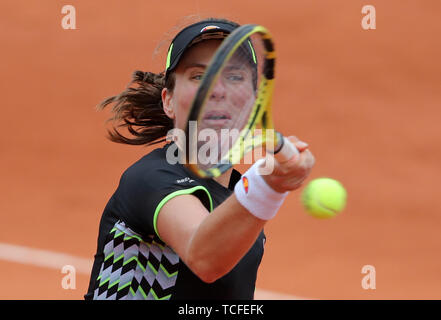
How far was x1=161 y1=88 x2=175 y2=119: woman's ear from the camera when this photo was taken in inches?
112

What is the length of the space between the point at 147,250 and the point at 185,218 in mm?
353

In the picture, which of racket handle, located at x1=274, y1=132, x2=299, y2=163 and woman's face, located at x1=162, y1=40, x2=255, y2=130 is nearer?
racket handle, located at x1=274, y1=132, x2=299, y2=163

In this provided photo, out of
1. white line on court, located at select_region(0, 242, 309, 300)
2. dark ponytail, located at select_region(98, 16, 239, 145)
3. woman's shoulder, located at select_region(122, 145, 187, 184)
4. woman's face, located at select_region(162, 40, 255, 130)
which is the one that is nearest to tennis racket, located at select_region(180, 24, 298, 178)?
woman's face, located at select_region(162, 40, 255, 130)

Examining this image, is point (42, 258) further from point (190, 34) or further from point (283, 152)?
point (283, 152)

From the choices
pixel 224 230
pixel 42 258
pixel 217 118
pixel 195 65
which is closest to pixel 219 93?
pixel 217 118

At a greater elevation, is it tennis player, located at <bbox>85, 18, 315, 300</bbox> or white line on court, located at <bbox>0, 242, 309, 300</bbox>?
tennis player, located at <bbox>85, 18, 315, 300</bbox>

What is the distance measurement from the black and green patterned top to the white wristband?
27cm

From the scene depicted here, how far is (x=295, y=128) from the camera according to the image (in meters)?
8.16

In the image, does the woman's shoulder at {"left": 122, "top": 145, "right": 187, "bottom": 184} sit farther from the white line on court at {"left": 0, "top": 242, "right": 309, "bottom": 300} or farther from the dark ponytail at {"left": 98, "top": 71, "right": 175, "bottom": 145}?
the white line on court at {"left": 0, "top": 242, "right": 309, "bottom": 300}

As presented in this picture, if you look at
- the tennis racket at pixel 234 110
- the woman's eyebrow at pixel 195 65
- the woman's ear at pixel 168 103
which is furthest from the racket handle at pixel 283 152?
the woman's ear at pixel 168 103

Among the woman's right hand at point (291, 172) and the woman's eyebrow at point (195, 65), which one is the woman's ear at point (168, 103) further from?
the woman's right hand at point (291, 172)

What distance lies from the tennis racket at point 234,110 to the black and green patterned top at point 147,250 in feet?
0.47
